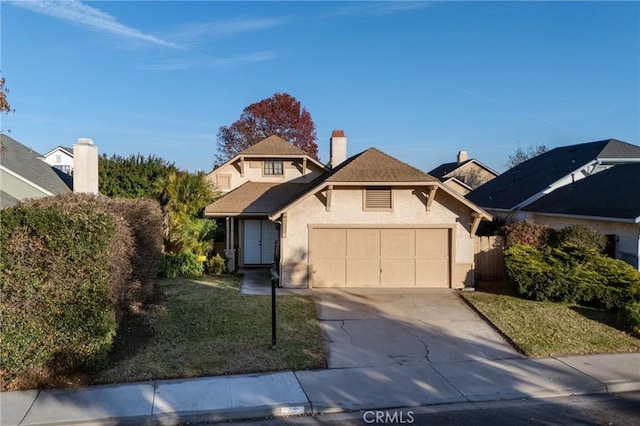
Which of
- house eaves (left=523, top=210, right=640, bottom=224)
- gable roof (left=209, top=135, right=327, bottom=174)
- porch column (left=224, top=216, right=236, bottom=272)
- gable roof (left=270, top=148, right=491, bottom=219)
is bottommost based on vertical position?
porch column (left=224, top=216, right=236, bottom=272)

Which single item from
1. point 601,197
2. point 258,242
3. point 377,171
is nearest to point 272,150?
point 258,242

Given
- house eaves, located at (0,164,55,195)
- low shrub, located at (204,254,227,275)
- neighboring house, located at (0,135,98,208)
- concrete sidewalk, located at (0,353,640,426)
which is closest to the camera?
concrete sidewalk, located at (0,353,640,426)

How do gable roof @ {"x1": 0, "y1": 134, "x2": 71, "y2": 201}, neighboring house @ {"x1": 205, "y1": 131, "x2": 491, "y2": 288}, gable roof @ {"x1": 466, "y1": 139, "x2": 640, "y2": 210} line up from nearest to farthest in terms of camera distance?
neighboring house @ {"x1": 205, "y1": 131, "x2": 491, "y2": 288} → gable roof @ {"x1": 0, "y1": 134, "x2": 71, "y2": 201} → gable roof @ {"x1": 466, "y1": 139, "x2": 640, "y2": 210}

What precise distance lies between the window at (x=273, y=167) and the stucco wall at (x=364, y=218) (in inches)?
285

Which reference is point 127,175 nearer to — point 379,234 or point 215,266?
point 215,266

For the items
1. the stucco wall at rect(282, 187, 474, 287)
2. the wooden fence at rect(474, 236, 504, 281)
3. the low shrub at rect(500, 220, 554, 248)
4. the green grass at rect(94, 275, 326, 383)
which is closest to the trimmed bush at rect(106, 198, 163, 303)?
the green grass at rect(94, 275, 326, 383)

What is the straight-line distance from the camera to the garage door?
14625 mm

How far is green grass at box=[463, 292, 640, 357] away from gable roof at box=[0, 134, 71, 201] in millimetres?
A: 18454

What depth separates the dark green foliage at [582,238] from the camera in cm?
1399

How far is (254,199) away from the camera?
19.1 meters

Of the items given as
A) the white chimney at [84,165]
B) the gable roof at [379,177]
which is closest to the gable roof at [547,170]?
the gable roof at [379,177]

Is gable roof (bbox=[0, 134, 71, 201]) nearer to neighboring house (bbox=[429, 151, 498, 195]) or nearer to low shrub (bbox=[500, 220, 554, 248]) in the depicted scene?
low shrub (bbox=[500, 220, 554, 248])

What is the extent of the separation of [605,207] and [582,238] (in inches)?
109

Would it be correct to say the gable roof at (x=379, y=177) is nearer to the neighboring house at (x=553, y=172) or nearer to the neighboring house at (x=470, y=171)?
the neighboring house at (x=553, y=172)
